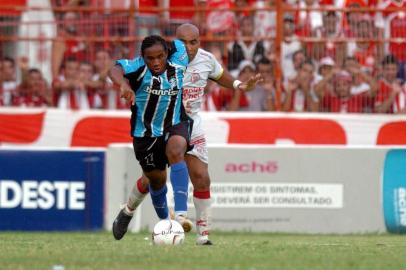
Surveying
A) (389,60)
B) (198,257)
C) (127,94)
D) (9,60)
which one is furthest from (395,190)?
(198,257)

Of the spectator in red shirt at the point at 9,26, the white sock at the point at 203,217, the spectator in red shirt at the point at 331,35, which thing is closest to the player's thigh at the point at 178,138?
the white sock at the point at 203,217

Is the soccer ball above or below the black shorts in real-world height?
below

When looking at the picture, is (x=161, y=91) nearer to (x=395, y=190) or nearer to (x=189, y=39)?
(x=189, y=39)

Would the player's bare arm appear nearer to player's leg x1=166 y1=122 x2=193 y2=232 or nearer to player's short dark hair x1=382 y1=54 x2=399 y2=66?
player's leg x1=166 y1=122 x2=193 y2=232

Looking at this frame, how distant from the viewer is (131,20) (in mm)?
18938

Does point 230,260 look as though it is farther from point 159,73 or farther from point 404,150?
point 404,150

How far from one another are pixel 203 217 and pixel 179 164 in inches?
23.4

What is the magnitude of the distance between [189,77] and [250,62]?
5.35m

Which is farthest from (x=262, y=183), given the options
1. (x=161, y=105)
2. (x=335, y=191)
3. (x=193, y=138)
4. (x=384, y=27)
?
(x=161, y=105)

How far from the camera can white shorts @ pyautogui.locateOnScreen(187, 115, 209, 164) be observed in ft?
41.3

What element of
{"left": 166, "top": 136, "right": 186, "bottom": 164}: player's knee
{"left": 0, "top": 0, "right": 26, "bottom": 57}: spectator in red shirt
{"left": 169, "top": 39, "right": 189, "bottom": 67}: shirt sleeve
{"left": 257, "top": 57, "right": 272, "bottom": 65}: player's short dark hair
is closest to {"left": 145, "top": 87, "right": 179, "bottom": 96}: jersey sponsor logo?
{"left": 169, "top": 39, "right": 189, "bottom": 67}: shirt sleeve

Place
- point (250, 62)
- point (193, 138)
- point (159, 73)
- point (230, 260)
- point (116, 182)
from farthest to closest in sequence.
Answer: point (250, 62) < point (116, 182) < point (193, 138) < point (159, 73) < point (230, 260)

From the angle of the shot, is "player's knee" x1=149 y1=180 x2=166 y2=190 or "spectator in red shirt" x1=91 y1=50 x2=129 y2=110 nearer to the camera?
"player's knee" x1=149 y1=180 x2=166 y2=190

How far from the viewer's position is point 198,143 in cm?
1295
